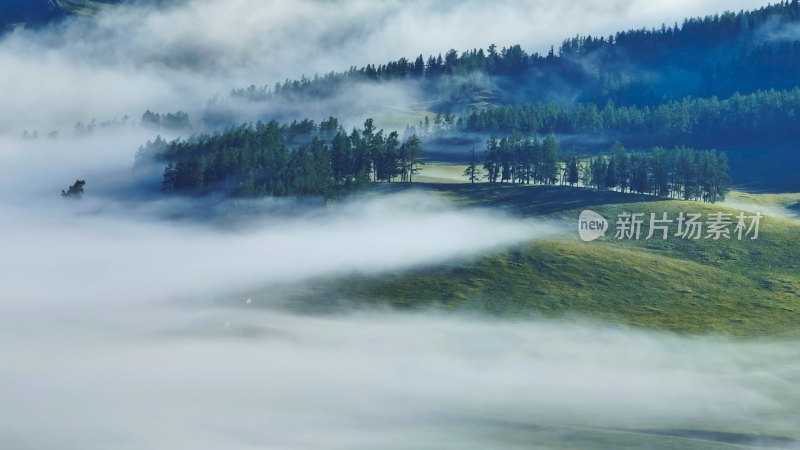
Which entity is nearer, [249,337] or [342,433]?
[342,433]

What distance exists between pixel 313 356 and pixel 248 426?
22.6 meters

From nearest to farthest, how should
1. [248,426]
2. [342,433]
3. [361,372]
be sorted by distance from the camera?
[342,433] < [248,426] < [361,372]

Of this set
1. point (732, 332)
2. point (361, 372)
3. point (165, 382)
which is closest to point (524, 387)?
point (361, 372)

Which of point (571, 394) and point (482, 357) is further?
point (482, 357)

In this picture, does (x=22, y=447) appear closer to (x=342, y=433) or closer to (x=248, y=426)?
(x=248, y=426)

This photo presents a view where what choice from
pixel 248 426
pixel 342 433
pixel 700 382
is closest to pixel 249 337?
pixel 248 426

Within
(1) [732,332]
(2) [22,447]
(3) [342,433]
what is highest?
(1) [732,332]

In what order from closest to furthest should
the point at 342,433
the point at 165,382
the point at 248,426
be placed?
the point at 342,433 → the point at 248,426 → the point at 165,382

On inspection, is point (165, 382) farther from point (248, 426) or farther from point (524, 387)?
point (524, 387)

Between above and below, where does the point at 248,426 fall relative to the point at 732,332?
below

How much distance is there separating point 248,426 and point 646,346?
69.4 m

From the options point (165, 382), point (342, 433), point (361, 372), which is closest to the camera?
point (342, 433)

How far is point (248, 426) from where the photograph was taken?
162750 mm

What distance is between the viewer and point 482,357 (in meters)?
182
